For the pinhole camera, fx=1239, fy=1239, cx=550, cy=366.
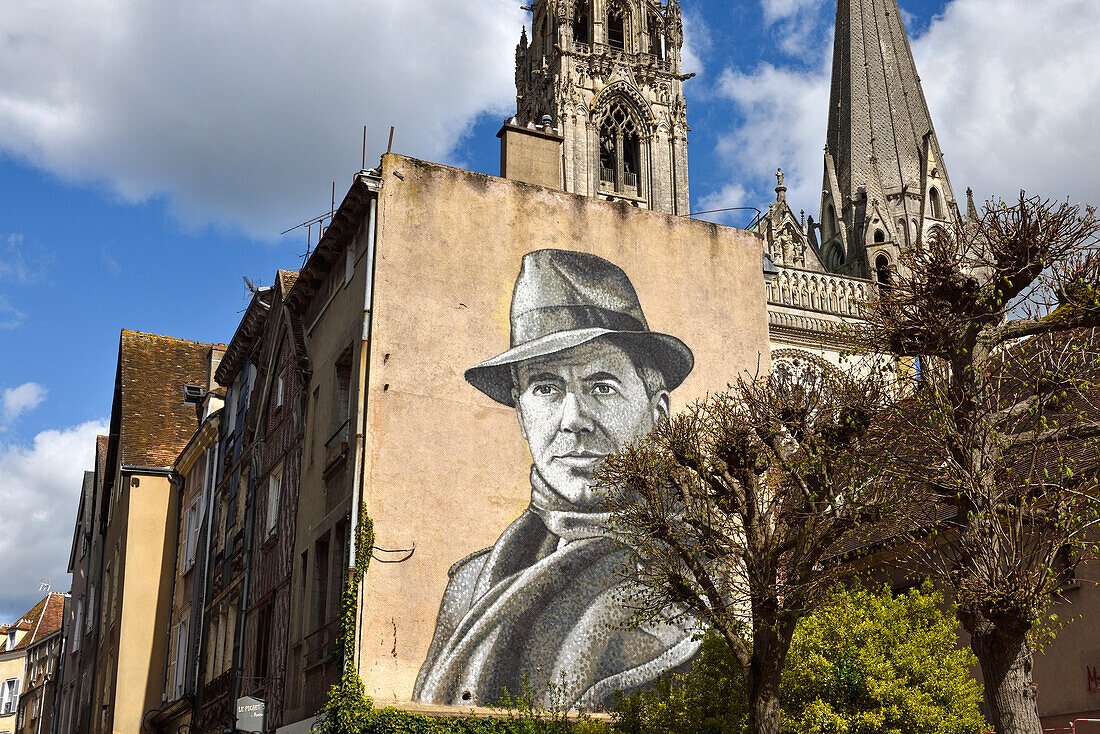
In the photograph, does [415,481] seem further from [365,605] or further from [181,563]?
[181,563]

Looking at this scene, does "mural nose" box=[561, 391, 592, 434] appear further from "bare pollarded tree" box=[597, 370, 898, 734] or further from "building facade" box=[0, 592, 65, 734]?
"building facade" box=[0, 592, 65, 734]

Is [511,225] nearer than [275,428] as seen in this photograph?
Yes

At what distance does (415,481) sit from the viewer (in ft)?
51.8

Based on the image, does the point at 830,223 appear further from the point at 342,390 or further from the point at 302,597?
the point at 302,597

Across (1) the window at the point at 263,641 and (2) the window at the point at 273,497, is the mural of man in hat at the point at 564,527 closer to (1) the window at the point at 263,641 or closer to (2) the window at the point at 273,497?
(1) the window at the point at 263,641

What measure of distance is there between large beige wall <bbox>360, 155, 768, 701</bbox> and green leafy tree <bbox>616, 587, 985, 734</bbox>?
10.8ft

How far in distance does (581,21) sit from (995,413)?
57205 millimetres

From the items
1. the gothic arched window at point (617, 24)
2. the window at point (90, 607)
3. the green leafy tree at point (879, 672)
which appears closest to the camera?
the green leafy tree at point (879, 672)

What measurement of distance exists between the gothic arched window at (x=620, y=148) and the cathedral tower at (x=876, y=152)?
9.46 metres

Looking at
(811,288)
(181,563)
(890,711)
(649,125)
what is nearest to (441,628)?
(890,711)

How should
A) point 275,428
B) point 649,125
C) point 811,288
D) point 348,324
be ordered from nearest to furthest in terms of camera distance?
point 348,324
point 275,428
point 811,288
point 649,125

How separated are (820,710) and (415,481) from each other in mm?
5954

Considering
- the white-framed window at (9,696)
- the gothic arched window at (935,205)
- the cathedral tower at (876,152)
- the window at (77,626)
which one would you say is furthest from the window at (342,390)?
the gothic arched window at (935,205)

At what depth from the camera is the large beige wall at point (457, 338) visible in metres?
15.4
